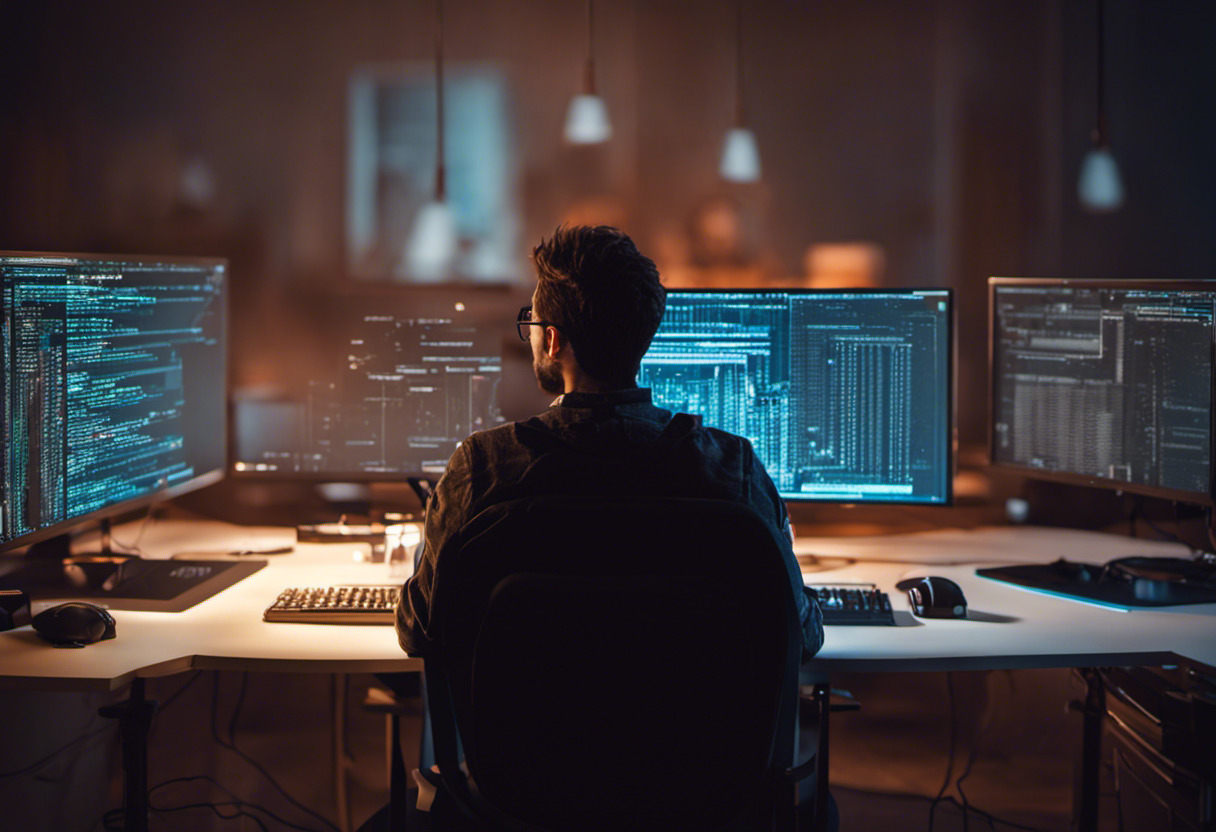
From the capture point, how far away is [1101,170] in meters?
2.46

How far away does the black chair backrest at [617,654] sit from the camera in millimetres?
1099

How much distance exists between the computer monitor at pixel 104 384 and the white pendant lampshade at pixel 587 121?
2.99 ft

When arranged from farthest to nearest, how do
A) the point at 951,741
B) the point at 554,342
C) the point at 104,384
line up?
the point at 951,741 < the point at 104,384 < the point at 554,342

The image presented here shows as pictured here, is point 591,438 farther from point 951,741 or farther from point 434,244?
point 951,741

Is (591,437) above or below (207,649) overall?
above

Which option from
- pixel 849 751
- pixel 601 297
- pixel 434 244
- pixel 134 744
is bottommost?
pixel 849 751

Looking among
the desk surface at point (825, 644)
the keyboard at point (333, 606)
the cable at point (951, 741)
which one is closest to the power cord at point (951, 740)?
the cable at point (951, 741)

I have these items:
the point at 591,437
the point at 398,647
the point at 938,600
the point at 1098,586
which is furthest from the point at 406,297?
the point at 1098,586

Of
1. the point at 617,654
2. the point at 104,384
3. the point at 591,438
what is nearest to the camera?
the point at 617,654

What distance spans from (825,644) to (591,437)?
643mm

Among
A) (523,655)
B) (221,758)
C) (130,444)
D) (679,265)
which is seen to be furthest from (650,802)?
(221,758)

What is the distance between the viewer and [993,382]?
A: 2270 millimetres

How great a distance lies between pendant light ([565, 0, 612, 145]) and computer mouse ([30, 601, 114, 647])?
1.54m

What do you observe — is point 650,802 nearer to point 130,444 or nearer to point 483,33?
point 130,444
